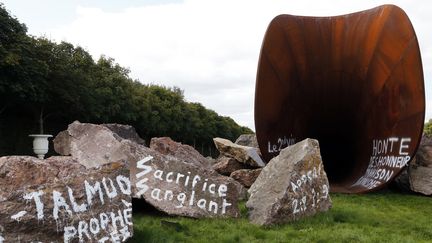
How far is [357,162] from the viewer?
42.8 ft

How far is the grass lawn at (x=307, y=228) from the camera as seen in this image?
6312mm

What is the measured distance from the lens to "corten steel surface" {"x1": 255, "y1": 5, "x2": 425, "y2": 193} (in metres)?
10.5

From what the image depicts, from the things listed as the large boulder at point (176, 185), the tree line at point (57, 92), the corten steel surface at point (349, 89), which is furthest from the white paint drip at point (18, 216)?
the tree line at point (57, 92)

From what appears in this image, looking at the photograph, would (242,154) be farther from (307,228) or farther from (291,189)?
(307,228)

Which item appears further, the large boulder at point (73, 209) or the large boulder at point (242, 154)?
the large boulder at point (242, 154)

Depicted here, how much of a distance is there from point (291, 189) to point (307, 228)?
2.09 ft

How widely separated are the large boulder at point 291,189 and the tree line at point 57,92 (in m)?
19.3

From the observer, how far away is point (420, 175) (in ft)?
38.6

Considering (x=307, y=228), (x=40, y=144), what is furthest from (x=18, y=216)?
(x=40, y=144)

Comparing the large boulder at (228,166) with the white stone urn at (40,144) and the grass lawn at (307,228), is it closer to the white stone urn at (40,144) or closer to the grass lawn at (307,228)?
the grass lawn at (307,228)

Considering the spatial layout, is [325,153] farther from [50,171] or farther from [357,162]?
[50,171]

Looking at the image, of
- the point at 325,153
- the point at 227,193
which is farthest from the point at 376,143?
the point at 227,193

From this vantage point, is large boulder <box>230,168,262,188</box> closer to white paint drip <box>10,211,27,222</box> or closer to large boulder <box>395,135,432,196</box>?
large boulder <box>395,135,432,196</box>

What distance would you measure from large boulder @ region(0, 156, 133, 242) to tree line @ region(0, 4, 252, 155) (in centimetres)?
2007
